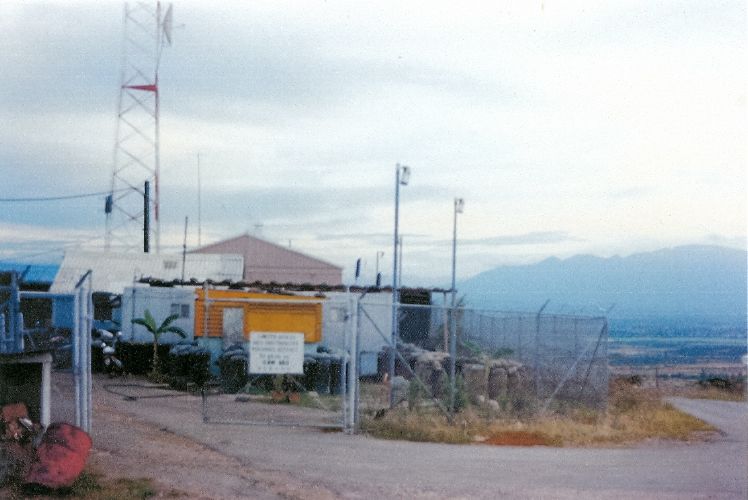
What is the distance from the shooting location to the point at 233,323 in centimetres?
2698

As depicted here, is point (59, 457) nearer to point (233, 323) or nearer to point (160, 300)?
point (233, 323)

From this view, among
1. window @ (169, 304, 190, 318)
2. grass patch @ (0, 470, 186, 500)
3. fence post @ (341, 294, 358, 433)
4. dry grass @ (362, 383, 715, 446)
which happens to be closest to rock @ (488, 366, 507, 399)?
dry grass @ (362, 383, 715, 446)

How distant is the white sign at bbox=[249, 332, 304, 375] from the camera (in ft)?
50.3

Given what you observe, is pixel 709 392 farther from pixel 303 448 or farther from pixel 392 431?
pixel 303 448

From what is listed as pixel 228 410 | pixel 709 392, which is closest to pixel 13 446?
pixel 228 410

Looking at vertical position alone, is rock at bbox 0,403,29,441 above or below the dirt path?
above

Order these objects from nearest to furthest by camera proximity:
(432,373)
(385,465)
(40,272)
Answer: (385,465) → (432,373) → (40,272)

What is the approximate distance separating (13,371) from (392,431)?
5.81 metres

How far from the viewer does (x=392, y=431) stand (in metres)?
14.9

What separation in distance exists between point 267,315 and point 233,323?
367cm

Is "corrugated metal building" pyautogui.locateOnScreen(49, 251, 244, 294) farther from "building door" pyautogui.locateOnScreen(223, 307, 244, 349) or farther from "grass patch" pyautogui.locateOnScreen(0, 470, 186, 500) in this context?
"grass patch" pyautogui.locateOnScreen(0, 470, 186, 500)

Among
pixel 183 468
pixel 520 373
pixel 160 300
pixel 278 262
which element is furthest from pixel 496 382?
pixel 278 262

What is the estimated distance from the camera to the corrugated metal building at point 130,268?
145 ft

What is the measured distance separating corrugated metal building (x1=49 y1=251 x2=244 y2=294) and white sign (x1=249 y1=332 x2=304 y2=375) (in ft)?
93.4
